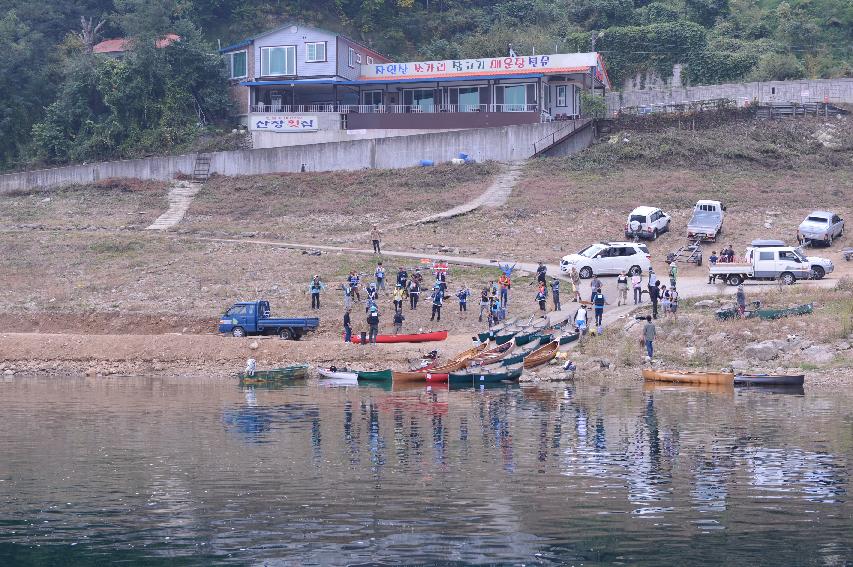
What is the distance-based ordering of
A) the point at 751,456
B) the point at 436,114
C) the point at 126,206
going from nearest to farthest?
the point at 751,456 < the point at 126,206 < the point at 436,114

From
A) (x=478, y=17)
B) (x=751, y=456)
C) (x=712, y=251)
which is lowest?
(x=751, y=456)

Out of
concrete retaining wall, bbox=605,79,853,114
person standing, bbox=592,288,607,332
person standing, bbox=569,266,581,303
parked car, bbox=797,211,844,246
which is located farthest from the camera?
concrete retaining wall, bbox=605,79,853,114

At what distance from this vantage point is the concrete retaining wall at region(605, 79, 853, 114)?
7462 centimetres

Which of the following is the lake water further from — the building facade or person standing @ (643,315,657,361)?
the building facade

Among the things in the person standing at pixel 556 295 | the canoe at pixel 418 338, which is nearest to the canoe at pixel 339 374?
the canoe at pixel 418 338

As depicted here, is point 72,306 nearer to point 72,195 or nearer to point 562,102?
point 72,195

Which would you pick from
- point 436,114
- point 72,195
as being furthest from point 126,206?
point 436,114

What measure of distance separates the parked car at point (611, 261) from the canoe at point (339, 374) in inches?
531

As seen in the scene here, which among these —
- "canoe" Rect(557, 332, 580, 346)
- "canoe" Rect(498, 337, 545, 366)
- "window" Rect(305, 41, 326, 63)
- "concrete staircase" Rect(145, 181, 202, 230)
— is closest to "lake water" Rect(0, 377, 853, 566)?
"canoe" Rect(498, 337, 545, 366)

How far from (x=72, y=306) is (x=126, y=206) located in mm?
18456

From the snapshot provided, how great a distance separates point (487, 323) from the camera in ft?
153

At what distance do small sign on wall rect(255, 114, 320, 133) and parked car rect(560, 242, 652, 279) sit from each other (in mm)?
29236

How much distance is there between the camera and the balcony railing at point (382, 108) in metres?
77.0

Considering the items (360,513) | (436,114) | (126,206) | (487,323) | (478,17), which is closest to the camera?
(360,513)
